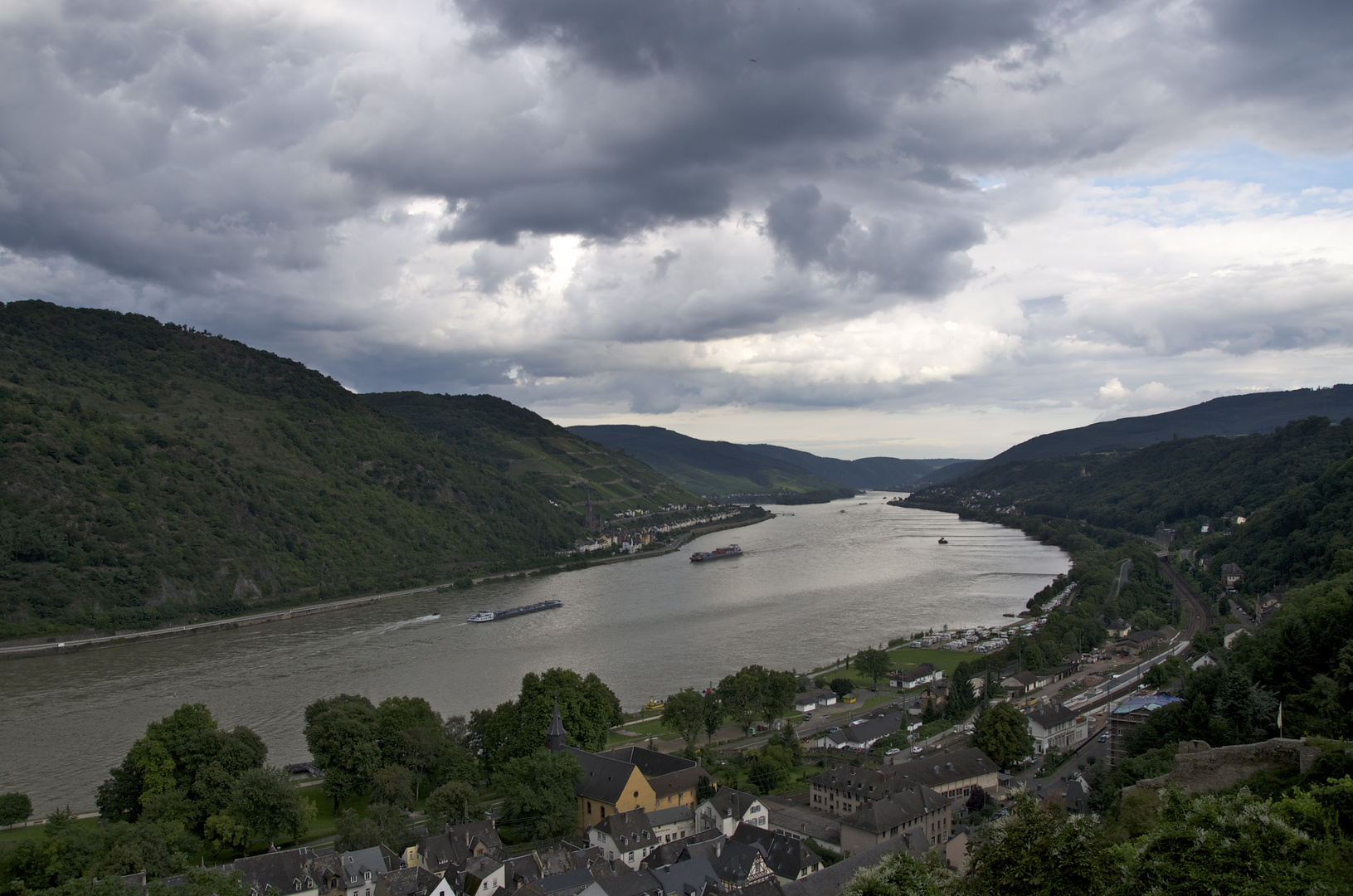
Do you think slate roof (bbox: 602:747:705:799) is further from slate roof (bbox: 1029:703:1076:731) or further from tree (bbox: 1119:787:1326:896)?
tree (bbox: 1119:787:1326:896)

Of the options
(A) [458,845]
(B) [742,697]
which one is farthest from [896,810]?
(B) [742,697]

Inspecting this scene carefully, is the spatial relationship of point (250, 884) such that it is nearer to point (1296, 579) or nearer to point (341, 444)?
point (1296, 579)

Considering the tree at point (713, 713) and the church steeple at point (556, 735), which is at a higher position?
the church steeple at point (556, 735)

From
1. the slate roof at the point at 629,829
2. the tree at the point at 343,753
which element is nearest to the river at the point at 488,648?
the tree at the point at 343,753

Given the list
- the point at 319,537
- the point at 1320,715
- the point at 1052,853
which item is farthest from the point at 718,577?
the point at 1052,853

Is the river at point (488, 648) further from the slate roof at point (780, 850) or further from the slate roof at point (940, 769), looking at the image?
the slate roof at point (780, 850)
